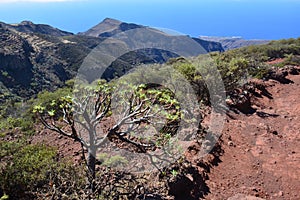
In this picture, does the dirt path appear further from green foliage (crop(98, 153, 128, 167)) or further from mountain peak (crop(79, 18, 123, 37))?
mountain peak (crop(79, 18, 123, 37))

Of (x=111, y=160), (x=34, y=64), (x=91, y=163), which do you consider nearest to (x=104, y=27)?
(x=34, y=64)

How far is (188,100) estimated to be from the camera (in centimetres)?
956

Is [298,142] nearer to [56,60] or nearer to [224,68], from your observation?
[224,68]

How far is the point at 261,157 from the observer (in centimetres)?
741

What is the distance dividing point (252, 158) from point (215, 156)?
0.91m

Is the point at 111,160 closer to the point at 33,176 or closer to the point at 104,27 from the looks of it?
the point at 33,176

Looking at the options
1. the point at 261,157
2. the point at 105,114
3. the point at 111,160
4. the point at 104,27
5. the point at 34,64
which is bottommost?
the point at 261,157

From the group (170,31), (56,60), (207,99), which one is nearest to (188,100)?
(207,99)

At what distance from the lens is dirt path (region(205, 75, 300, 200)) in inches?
241

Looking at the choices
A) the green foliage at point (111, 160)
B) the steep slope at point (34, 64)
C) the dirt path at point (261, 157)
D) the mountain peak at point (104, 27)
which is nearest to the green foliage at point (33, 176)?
the green foliage at point (111, 160)

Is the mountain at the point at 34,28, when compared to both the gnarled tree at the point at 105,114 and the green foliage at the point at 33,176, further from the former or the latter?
the green foliage at the point at 33,176

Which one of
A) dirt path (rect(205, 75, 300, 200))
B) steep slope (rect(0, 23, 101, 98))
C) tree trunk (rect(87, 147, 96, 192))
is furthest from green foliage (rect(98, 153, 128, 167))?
steep slope (rect(0, 23, 101, 98))

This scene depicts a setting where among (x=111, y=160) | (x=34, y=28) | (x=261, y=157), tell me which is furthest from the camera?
(x=34, y=28)

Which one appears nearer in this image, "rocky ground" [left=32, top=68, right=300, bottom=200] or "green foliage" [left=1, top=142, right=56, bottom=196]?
"green foliage" [left=1, top=142, right=56, bottom=196]
